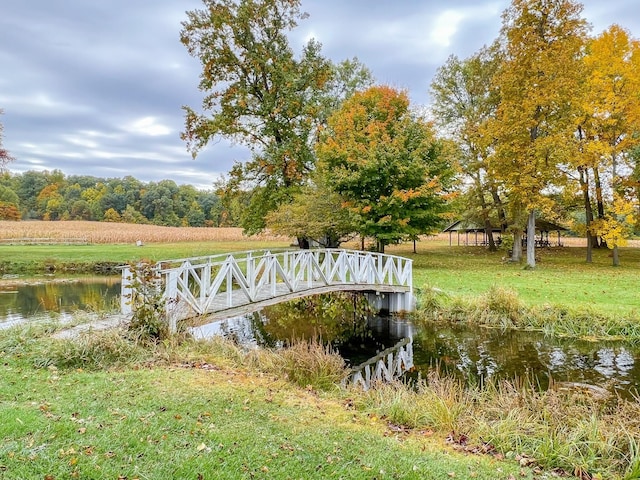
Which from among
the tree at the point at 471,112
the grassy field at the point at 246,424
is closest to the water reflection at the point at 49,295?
the grassy field at the point at 246,424

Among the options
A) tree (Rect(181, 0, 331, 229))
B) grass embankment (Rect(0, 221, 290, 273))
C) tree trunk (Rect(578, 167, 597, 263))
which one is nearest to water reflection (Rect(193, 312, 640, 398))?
tree (Rect(181, 0, 331, 229))

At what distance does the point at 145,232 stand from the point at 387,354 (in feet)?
117

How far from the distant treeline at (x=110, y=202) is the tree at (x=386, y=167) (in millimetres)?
50816

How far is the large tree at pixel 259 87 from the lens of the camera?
67.8ft

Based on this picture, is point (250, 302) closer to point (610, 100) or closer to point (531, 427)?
point (531, 427)

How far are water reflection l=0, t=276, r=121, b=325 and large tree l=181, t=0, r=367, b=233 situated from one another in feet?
27.5

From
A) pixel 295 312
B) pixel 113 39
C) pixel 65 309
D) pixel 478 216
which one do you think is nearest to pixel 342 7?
pixel 113 39

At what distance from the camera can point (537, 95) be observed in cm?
1872

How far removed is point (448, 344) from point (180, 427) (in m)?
8.25

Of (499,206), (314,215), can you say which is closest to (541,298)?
(314,215)

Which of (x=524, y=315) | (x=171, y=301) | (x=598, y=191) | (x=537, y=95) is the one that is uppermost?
(x=537, y=95)

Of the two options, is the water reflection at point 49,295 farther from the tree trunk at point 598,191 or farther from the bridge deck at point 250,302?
the tree trunk at point 598,191

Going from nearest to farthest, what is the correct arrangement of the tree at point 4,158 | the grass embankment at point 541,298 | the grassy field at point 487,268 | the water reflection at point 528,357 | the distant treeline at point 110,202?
the water reflection at point 528,357
the grass embankment at point 541,298
the grassy field at point 487,268
the tree at point 4,158
the distant treeline at point 110,202

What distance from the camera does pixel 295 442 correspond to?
4.26 m
